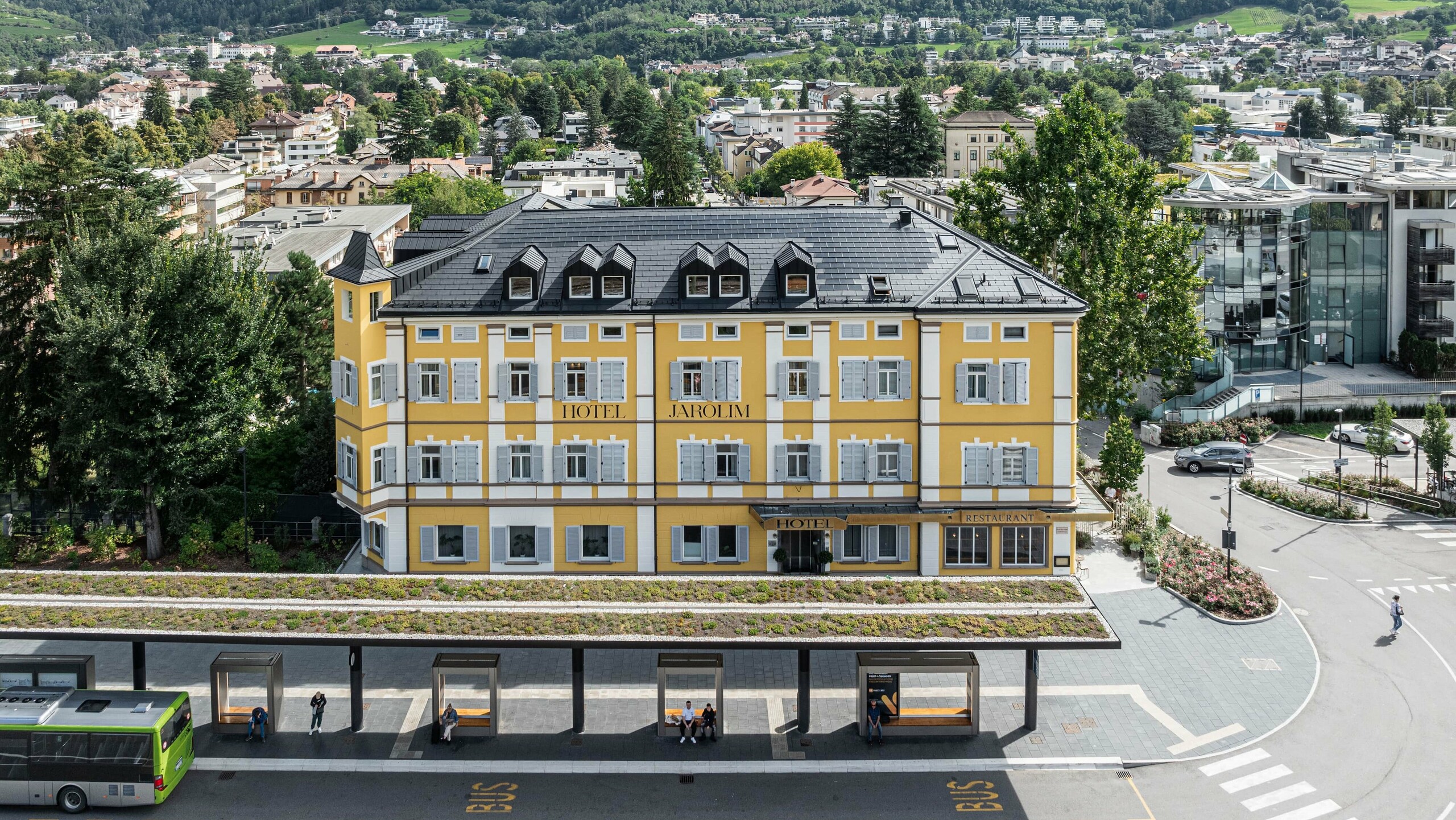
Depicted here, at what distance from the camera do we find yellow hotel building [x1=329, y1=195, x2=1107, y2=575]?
53.7 meters

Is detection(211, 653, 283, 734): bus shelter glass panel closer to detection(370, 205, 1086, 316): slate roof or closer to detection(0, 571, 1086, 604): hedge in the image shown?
detection(0, 571, 1086, 604): hedge

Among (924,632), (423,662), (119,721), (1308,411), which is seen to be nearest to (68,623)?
(119,721)

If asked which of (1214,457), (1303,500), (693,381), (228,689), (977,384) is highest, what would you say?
(693,381)

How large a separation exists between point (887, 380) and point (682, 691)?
15.3 m

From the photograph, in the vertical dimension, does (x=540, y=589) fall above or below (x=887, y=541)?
below

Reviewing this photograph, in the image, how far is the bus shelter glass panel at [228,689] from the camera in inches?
1678

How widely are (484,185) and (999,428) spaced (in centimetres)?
11246

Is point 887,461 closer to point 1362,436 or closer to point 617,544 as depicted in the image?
point 617,544

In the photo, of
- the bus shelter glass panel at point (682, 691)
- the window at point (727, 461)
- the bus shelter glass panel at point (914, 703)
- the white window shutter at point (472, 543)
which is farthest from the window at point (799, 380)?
the bus shelter glass panel at point (914, 703)

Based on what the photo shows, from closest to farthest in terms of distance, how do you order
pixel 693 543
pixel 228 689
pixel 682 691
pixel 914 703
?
pixel 228 689 < pixel 914 703 < pixel 682 691 < pixel 693 543

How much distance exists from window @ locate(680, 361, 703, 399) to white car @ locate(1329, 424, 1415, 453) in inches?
1616

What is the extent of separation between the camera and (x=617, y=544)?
55125 mm

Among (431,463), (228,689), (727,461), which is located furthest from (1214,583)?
(228,689)

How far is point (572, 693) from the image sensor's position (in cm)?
4459
